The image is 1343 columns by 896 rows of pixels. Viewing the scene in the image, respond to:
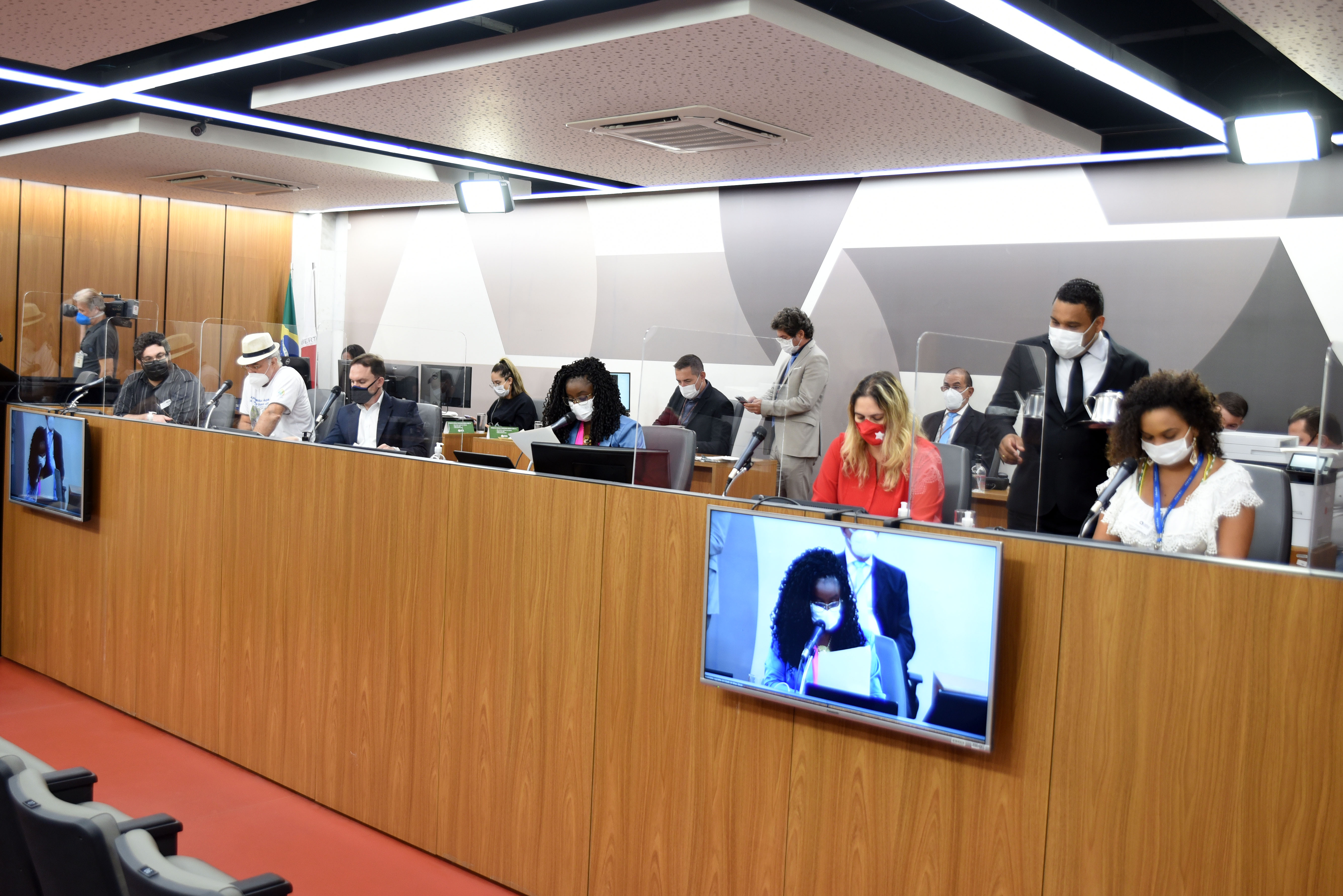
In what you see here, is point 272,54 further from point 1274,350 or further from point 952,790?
point 1274,350

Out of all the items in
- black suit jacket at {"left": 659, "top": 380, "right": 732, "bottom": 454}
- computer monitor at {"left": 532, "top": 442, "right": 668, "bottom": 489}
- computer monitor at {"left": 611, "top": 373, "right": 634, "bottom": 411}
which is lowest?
computer monitor at {"left": 532, "top": 442, "right": 668, "bottom": 489}

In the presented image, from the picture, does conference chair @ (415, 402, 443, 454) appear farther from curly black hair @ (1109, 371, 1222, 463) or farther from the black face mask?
curly black hair @ (1109, 371, 1222, 463)

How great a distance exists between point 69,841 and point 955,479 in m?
2.40

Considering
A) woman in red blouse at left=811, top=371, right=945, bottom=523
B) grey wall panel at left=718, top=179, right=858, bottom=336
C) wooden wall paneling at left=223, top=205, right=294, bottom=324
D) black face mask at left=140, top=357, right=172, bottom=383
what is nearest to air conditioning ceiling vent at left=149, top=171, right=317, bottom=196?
wooden wall paneling at left=223, top=205, right=294, bottom=324

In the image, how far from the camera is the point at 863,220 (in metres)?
7.61

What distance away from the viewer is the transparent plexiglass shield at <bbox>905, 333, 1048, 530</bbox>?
9.39 feet

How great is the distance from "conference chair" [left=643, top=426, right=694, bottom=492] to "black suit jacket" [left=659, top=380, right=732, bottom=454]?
0.18 ft

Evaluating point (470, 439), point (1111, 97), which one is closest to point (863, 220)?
point (1111, 97)

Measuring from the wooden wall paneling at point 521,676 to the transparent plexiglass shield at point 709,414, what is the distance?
0.33m

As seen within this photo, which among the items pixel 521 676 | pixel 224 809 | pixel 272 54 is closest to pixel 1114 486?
pixel 521 676

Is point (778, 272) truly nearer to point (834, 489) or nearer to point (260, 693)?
point (834, 489)

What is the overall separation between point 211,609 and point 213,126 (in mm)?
4268

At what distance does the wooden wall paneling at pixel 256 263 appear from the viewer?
11.1m

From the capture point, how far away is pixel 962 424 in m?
3.14
